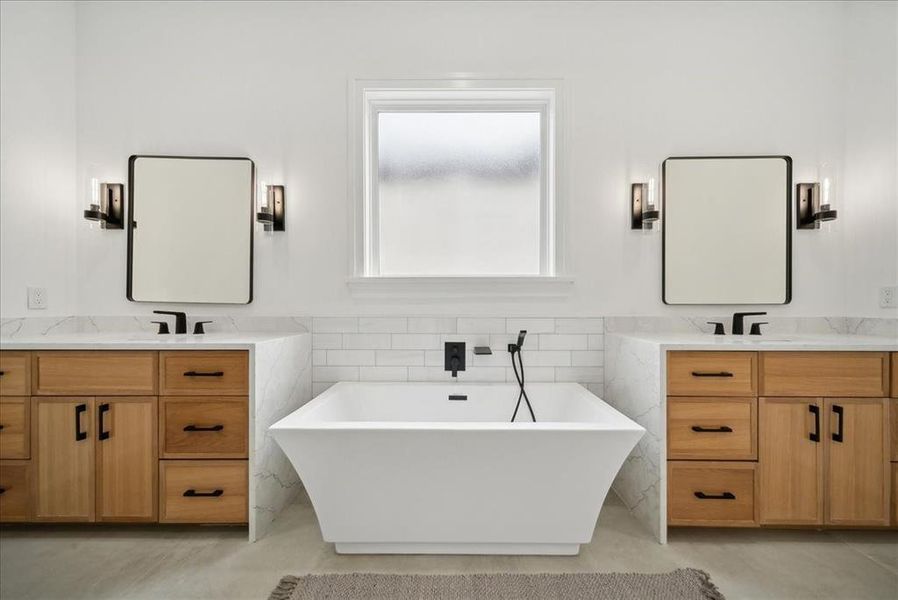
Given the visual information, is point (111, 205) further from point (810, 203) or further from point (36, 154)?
point (810, 203)

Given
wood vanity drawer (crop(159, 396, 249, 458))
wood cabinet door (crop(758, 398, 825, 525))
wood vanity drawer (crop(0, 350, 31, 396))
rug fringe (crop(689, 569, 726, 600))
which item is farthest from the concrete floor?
wood vanity drawer (crop(0, 350, 31, 396))

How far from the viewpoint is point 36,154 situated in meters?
1.47

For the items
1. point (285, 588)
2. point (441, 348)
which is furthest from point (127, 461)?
point (441, 348)

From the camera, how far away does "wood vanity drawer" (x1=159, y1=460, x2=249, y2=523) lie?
1812 millimetres

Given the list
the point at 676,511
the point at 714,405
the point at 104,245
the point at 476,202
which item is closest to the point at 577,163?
the point at 476,202

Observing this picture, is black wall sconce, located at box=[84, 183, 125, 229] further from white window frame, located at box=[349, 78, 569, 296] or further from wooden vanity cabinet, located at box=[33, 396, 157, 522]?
white window frame, located at box=[349, 78, 569, 296]

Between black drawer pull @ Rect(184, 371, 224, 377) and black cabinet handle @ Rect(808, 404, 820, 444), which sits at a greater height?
black drawer pull @ Rect(184, 371, 224, 377)

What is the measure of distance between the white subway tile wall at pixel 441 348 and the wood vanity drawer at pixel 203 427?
22.5 inches

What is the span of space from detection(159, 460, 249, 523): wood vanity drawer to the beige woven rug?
0.46m

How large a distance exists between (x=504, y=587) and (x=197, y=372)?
5.02 feet

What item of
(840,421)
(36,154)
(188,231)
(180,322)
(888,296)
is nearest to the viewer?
(36,154)

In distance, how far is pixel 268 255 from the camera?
2363 millimetres

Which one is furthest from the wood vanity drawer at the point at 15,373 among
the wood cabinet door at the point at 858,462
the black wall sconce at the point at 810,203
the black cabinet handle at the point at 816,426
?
the black wall sconce at the point at 810,203

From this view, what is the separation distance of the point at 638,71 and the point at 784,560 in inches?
96.9
